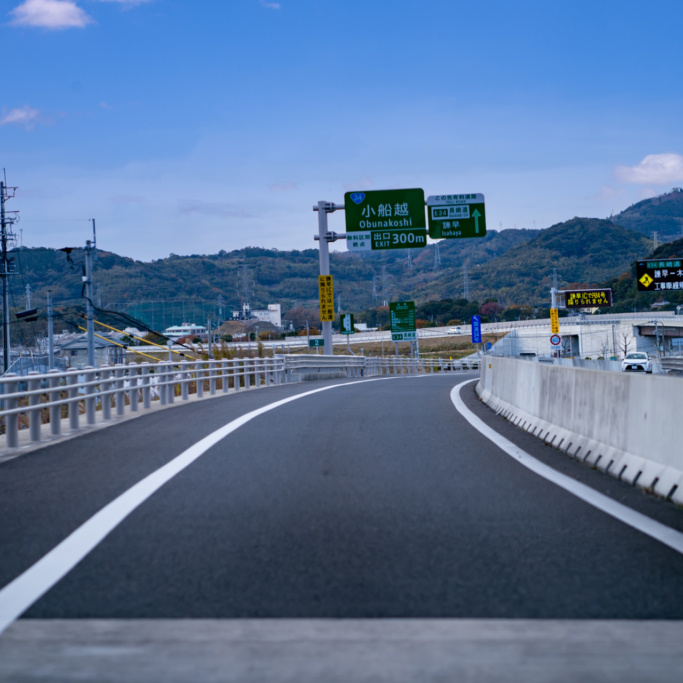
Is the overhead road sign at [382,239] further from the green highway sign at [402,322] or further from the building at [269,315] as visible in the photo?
the building at [269,315]

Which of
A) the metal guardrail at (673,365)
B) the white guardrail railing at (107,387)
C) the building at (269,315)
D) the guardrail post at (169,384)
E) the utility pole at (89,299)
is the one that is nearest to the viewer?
the white guardrail railing at (107,387)

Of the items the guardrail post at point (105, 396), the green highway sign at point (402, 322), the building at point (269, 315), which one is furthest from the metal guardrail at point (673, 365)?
the building at point (269, 315)

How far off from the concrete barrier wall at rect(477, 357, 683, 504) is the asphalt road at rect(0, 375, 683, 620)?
27 centimetres

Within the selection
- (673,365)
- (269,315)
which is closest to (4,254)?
(673,365)

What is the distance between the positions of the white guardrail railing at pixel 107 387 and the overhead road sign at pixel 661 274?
19.4 metres

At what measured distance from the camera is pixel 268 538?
6.20 metres

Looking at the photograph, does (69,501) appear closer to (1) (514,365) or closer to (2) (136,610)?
(2) (136,610)

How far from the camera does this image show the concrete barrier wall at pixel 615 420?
24.8 ft

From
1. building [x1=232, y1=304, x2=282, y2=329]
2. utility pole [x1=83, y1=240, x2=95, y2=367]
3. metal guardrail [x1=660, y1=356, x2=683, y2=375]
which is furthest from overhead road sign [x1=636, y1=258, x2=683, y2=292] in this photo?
building [x1=232, y1=304, x2=282, y2=329]

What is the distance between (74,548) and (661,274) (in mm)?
47134

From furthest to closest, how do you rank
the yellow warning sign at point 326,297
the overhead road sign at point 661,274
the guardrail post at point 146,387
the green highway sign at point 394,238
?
the overhead road sign at point 661,274
the yellow warning sign at point 326,297
the green highway sign at point 394,238
the guardrail post at point 146,387

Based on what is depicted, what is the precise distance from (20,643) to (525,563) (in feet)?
9.62

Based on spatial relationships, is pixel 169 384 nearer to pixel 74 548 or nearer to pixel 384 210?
pixel 74 548

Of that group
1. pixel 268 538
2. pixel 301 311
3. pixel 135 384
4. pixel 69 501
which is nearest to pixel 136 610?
pixel 268 538
